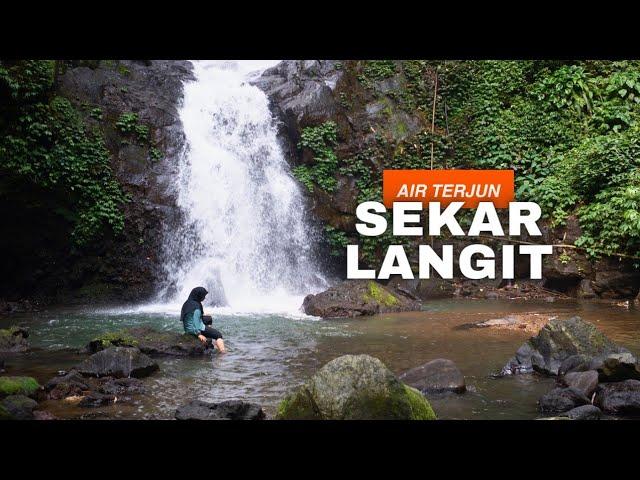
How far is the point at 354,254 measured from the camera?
59.0 ft

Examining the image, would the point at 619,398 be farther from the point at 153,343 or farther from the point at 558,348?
the point at 153,343

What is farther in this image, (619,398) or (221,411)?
(619,398)

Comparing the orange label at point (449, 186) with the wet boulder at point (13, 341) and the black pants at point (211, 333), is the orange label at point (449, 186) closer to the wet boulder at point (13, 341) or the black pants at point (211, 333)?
the black pants at point (211, 333)

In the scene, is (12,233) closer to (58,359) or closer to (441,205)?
(58,359)

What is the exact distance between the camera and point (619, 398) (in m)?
5.57

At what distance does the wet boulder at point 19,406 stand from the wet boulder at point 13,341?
3.58m

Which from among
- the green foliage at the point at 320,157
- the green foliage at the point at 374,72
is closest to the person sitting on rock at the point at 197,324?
the green foliage at the point at 320,157

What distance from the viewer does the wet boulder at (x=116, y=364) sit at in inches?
280

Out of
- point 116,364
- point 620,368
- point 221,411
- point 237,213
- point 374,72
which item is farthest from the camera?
point 374,72

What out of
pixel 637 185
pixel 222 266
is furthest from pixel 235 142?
pixel 637 185

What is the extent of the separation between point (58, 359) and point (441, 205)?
502 inches

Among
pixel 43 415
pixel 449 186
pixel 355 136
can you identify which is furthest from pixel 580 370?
pixel 355 136

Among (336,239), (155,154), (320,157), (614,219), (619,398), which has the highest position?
(320,157)

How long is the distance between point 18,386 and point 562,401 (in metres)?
5.73
